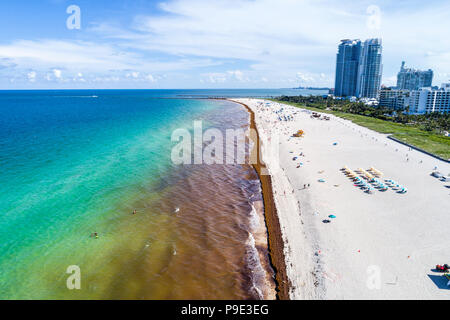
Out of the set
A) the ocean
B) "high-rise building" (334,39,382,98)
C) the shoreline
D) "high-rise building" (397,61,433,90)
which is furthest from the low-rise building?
the shoreline

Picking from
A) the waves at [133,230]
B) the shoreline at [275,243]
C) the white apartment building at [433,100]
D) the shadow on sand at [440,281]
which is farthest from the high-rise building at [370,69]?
the shadow on sand at [440,281]

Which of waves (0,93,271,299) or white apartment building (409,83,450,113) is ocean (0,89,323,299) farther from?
white apartment building (409,83,450,113)

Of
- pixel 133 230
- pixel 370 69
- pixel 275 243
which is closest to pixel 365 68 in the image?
pixel 370 69

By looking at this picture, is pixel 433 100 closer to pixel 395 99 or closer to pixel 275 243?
pixel 395 99

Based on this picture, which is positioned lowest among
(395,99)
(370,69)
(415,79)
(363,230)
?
(363,230)

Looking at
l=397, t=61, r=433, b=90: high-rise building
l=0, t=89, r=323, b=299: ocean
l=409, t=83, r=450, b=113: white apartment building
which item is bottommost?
l=0, t=89, r=323, b=299: ocean

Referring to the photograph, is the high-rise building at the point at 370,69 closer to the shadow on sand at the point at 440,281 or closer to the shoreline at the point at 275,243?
the shoreline at the point at 275,243
